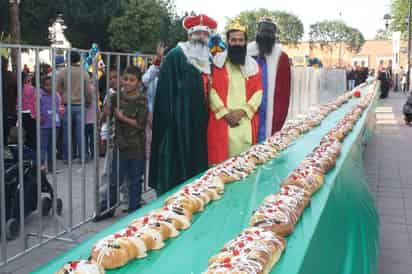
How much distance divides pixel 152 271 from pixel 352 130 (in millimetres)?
4459

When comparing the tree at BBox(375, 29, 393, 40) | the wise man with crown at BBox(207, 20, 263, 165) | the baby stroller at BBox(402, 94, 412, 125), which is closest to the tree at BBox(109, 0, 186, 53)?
the baby stroller at BBox(402, 94, 412, 125)

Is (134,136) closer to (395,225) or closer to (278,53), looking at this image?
(278,53)

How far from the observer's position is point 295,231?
2277mm

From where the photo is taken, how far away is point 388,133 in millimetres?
13375

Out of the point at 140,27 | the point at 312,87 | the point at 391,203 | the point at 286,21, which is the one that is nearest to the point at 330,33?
the point at 286,21

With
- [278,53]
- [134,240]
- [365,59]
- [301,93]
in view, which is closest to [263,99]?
[278,53]

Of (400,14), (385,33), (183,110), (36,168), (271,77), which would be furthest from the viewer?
(385,33)

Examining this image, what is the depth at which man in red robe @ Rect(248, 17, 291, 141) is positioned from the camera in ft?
16.4

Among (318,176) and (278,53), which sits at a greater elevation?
(278,53)

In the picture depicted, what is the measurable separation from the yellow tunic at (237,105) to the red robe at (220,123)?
30mm

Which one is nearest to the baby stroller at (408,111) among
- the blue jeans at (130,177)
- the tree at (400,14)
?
Result: the blue jeans at (130,177)

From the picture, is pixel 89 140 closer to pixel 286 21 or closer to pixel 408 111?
pixel 408 111

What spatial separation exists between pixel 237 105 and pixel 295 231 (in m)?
2.21

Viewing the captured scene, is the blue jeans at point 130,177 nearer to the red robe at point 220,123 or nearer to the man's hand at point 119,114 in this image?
the man's hand at point 119,114
